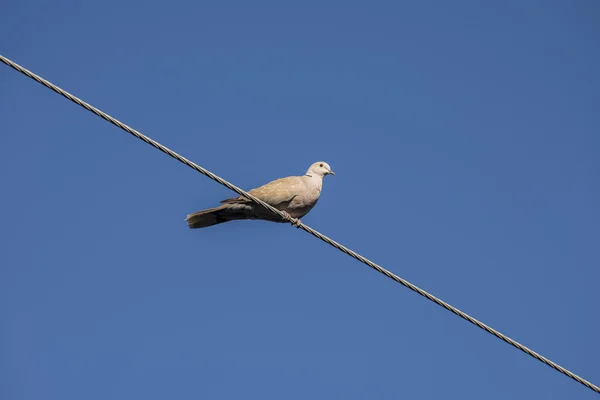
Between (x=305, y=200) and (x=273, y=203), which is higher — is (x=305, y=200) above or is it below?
above

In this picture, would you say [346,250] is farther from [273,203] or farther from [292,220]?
[273,203]

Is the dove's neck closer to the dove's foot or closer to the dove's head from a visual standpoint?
the dove's head

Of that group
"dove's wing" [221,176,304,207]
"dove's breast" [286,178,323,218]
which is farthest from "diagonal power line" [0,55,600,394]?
"dove's breast" [286,178,323,218]

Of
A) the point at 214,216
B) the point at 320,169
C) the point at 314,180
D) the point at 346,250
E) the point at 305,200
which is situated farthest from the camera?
the point at 320,169

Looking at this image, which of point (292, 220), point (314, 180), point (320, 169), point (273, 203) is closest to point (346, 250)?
point (292, 220)

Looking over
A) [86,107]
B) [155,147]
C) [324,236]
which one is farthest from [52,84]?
[324,236]

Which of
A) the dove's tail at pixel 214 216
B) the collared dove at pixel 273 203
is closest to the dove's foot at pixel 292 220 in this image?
the collared dove at pixel 273 203

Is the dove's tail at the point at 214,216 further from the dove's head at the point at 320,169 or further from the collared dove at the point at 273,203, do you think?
the dove's head at the point at 320,169
